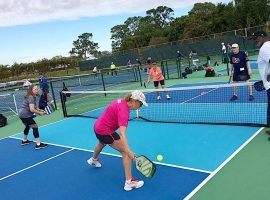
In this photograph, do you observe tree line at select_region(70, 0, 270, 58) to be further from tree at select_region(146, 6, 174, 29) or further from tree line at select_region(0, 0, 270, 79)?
tree at select_region(146, 6, 174, 29)

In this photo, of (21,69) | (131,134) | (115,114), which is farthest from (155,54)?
(115,114)

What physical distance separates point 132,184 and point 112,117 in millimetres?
1109

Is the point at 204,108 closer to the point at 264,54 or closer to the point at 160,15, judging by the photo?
the point at 264,54

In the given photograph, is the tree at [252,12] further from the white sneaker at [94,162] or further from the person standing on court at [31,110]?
the white sneaker at [94,162]

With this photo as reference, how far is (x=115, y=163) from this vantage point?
6.84 meters

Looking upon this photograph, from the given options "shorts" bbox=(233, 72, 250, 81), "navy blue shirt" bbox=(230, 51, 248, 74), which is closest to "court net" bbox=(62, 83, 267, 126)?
"shorts" bbox=(233, 72, 250, 81)

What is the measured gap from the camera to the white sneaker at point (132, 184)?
5430 mm

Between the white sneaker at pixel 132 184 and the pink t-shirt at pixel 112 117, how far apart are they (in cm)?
84

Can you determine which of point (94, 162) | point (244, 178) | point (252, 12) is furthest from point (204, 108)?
point (252, 12)

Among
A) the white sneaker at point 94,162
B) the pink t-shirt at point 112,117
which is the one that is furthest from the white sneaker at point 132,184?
the white sneaker at point 94,162

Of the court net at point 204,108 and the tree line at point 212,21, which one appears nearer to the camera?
the court net at point 204,108

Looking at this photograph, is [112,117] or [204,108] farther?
[204,108]

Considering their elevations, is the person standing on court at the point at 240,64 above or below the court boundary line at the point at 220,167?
above

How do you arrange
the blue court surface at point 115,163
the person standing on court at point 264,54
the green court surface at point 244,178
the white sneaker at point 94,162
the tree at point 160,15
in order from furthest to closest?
1. the tree at point 160,15
2. the white sneaker at point 94,162
3. the person standing on court at point 264,54
4. the blue court surface at point 115,163
5. the green court surface at point 244,178
